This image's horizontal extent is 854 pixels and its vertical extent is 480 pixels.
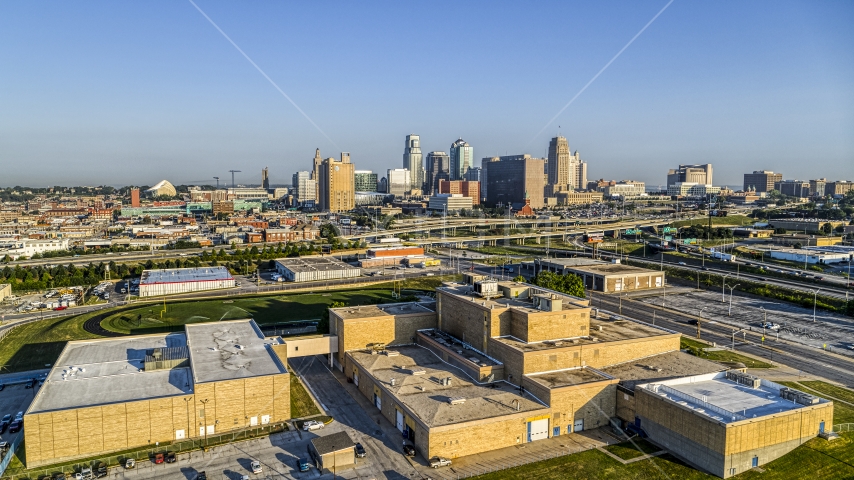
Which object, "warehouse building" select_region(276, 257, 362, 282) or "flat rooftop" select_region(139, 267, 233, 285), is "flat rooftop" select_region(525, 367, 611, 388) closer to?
"warehouse building" select_region(276, 257, 362, 282)

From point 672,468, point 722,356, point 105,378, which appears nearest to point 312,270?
point 105,378

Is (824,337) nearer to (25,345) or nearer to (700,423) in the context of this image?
(700,423)

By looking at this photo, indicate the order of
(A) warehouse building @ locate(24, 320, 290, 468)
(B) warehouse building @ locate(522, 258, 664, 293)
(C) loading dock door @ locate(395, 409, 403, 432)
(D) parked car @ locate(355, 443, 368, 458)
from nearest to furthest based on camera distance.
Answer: (A) warehouse building @ locate(24, 320, 290, 468) → (D) parked car @ locate(355, 443, 368, 458) → (C) loading dock door @ locate(395, 409, 403, 432) → (B) warehouse building @ locate(522, 258, 664, 293)

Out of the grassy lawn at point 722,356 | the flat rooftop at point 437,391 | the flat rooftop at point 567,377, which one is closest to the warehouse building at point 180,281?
the flat rooftop at point 437,391

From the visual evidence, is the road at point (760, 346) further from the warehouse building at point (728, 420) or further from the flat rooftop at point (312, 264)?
the flat rooftop at point (312, 264)

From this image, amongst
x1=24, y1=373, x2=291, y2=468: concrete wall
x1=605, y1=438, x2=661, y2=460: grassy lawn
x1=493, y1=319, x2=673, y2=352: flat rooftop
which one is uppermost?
x1=493, y1=319, x2=673, y2=352: flat rooftop

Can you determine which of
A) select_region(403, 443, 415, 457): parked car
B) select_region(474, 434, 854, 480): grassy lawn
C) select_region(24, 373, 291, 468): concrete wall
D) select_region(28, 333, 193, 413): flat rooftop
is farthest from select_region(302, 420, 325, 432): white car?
select_region(474, 434, 854, 480): grassy lawn

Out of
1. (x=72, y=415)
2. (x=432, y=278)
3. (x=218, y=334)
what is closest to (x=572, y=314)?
(x=218, y=334)
